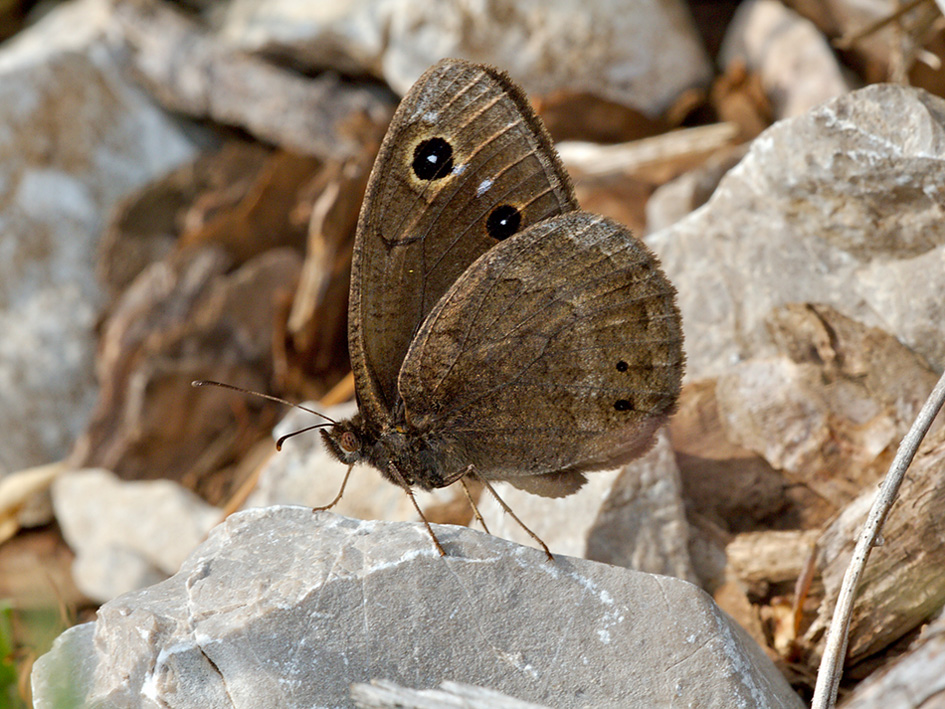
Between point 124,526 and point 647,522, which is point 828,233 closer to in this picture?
point 647,522

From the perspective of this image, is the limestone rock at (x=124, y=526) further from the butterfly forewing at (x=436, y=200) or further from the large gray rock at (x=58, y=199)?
the butterfly forewing at (x=436, y=200)

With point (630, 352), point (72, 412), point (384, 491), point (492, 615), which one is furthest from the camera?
point (72, 412)

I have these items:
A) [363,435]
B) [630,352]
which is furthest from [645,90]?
[363,435]

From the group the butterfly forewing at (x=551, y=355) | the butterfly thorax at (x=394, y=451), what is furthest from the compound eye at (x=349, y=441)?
the butterfly forewing at (x=551, y=355)

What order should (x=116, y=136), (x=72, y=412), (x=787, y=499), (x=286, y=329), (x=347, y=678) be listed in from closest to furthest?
(x=347, y=678), (x=787, y=499), (x=286, y=329), (x=72, y=412), (x=116, y=136)

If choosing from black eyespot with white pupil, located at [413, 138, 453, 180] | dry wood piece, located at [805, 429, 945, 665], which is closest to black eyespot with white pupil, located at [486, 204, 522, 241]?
black eyespot with white pupil, located at [413, 138, 453, 180]

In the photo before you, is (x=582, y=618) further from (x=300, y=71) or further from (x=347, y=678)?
(x=300, y=71)

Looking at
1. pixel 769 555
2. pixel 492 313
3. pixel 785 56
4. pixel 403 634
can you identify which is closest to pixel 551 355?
→ pixel 492 313

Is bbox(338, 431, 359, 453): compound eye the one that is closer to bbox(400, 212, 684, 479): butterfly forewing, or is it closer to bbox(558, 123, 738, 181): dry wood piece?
bbox(400, 212, 684, 479): butterfly forewing
